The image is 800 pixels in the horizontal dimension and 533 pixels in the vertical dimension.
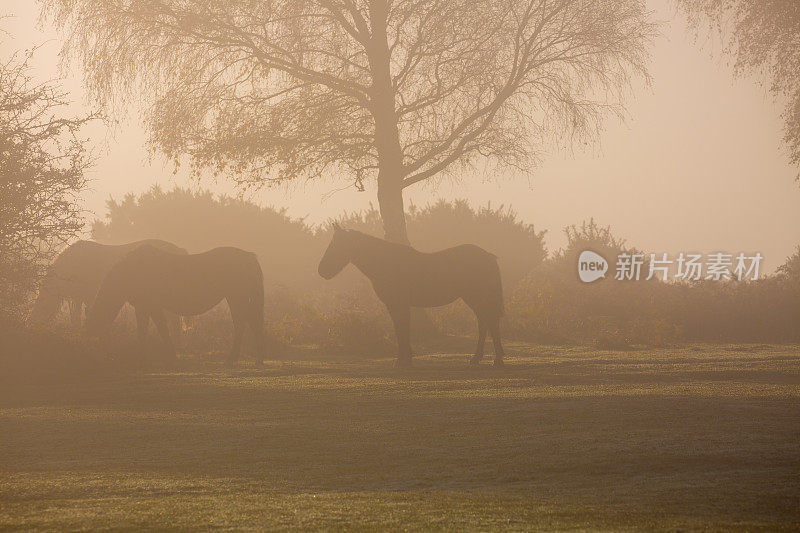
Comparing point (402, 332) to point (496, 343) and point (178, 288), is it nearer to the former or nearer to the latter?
point (496, 343)

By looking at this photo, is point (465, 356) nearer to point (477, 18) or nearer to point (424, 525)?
point (477, 18)

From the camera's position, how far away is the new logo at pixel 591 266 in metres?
27.5

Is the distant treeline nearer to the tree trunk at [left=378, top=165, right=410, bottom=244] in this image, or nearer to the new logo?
the new logo

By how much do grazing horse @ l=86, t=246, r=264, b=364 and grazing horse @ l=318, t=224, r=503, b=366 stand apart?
6.22 feet

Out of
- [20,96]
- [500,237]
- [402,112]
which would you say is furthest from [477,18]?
[500,237]

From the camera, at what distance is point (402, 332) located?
16.1 metres

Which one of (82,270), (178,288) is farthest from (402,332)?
(82,270)

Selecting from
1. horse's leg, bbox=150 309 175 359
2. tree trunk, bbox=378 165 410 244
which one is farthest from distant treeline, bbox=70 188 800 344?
horse's leg, bbox=150 309 175 359

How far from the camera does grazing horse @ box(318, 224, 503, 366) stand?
16219 millimetres

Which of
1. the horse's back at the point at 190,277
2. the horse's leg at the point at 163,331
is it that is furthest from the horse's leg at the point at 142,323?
the horse's back at the point at 190,277

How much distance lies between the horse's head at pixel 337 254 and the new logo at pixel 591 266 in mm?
11366

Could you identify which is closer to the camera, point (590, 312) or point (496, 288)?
point (496, 288)

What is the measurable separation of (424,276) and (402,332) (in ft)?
3.30

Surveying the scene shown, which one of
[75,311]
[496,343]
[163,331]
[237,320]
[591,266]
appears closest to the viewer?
[496,343]
